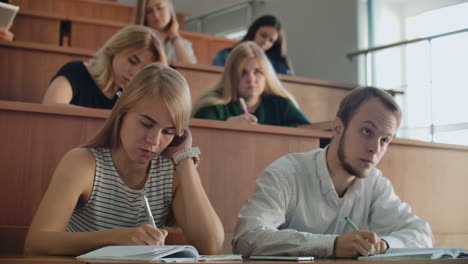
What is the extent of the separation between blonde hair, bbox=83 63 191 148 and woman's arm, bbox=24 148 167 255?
2.9 inches

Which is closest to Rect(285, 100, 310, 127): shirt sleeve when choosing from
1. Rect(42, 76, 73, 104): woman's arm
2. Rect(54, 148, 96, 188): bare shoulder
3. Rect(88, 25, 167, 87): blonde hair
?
Rect(88, 25, 167, 87): blonde hair

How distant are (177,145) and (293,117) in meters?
1.20

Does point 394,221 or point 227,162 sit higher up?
point 227,162

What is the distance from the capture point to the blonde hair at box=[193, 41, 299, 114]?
257 centimetres

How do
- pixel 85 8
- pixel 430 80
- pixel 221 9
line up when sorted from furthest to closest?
pixel 221 9 → pixel 85 8 → pixel 430 80

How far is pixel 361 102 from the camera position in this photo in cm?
163

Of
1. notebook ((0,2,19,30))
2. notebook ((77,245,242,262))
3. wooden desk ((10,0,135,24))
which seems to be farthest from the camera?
wooden desk ((10,0,135,24))

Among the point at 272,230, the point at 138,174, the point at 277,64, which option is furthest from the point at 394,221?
the point at 277,64

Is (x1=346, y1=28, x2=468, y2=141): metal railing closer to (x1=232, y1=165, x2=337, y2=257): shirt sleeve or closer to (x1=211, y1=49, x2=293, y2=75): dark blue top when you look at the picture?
(x1=211, y1=49, x2=293, y2=75): dark blue top

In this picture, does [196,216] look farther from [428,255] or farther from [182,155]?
[428,255]

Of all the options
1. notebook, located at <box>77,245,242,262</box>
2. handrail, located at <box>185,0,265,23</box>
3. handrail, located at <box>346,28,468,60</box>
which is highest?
handrail, located at <box>185,0,265,23</box>

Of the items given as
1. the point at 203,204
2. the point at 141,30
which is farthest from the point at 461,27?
the point at 203,204

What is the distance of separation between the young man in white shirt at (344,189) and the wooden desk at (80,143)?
0.32 meters

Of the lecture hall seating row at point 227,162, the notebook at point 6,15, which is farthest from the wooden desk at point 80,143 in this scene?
the notebook at point 6,15
